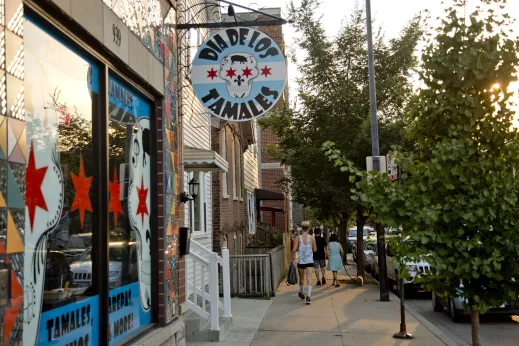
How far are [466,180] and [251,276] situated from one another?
372 inches

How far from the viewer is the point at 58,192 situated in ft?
14.1

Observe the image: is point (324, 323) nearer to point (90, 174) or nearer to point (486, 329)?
point (486, 329)

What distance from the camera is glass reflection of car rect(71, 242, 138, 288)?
4.65m

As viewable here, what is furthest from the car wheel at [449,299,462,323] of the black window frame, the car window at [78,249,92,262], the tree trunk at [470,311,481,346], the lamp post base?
the car window at [78,249,92,262]

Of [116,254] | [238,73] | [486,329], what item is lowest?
[486,329]

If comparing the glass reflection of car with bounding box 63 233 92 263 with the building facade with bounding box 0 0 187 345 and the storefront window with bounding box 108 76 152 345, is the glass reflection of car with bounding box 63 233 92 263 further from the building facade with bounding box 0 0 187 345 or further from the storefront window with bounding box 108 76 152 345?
the storefront window with bounding box 108 76 152 345

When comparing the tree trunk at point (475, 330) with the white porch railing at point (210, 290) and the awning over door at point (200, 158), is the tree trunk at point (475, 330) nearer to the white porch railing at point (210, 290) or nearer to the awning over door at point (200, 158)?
the white porch railing at point (210, 290)

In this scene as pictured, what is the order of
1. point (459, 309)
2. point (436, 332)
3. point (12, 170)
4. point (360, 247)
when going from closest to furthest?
1. point (12, 170)
2. point (436, 332)
3. point (459, 309)
4. point (360, 247)

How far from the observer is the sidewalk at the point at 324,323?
364 inches

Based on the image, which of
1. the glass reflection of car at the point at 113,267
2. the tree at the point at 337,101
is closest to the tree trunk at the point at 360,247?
the tree at the point at 337,101

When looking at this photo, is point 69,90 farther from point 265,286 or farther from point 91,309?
point 265,286

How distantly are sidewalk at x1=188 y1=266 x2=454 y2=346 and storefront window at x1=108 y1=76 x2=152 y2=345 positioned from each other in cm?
304

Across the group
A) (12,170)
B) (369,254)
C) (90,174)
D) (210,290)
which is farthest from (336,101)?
(12,170)

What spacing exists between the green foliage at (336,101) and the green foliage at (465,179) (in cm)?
1181
